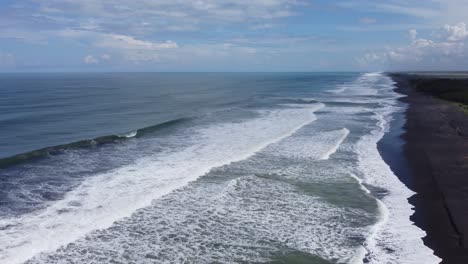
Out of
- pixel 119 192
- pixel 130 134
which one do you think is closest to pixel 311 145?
pixel 130 134

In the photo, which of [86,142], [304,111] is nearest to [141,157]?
[86,142]

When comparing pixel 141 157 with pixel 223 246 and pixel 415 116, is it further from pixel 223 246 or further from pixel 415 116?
pixel 415 116

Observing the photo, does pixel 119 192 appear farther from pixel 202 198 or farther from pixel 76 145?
pixel 76 145

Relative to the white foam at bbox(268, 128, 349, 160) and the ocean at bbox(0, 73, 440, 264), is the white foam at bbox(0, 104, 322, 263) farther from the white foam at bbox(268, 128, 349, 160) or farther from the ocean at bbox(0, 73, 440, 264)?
the white foam at bbox(268, 128, 349, 160)

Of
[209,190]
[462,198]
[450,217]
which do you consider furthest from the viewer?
[209,190]

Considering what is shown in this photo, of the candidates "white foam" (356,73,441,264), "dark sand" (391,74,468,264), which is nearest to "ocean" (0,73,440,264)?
"white foam" (356,73,441,264)
